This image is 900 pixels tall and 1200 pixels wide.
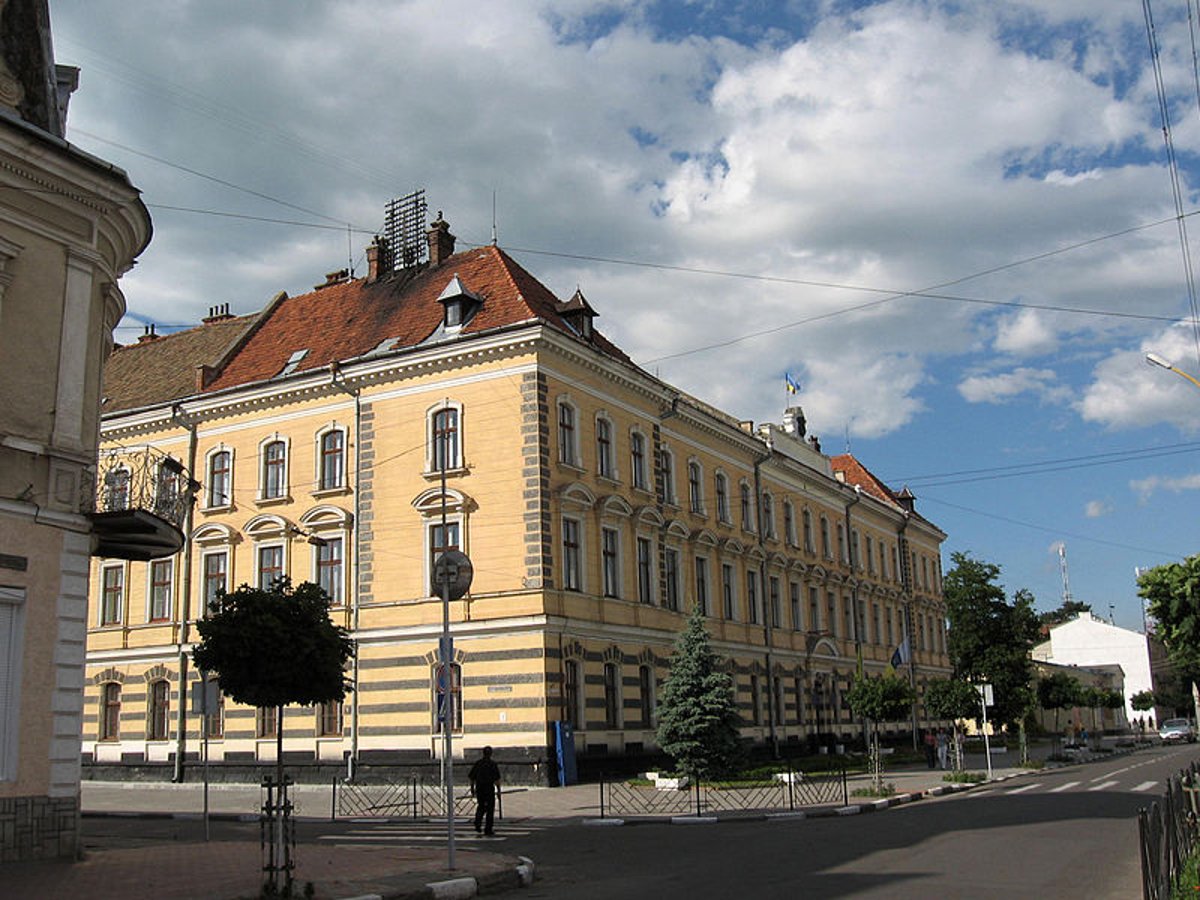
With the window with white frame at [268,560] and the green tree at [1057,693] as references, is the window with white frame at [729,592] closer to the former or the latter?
the window with white frame at [268,560]

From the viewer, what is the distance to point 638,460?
3731 cm

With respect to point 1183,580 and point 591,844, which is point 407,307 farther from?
point 1183,580

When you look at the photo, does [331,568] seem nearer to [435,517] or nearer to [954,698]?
[435,517]

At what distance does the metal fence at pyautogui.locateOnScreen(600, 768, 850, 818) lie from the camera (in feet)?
80.0

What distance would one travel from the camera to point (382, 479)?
33.9 m

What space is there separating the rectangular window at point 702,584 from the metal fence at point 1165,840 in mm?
29183

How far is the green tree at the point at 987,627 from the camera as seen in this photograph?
58.1m

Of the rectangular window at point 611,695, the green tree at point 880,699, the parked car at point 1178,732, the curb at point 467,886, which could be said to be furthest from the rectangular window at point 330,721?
the parked car at point 1178,732

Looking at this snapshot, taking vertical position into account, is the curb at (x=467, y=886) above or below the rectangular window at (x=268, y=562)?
below

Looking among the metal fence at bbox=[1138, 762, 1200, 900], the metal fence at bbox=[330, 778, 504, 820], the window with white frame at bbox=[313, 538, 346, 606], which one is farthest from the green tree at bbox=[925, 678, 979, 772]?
the metal fence at bbox=[1138, 762, 1200, 900]

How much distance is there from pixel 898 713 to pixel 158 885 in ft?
84.4

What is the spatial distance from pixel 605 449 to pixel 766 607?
1356 centimetres

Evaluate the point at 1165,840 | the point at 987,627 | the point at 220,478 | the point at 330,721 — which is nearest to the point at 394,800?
the point at 330,721

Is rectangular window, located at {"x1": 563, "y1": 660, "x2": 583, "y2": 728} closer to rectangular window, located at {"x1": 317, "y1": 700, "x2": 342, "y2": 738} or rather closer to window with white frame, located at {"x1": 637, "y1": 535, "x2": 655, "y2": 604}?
window with white frame, located at {"x1": 637, "y1": 535, "x2": 655, "y2": 604}
